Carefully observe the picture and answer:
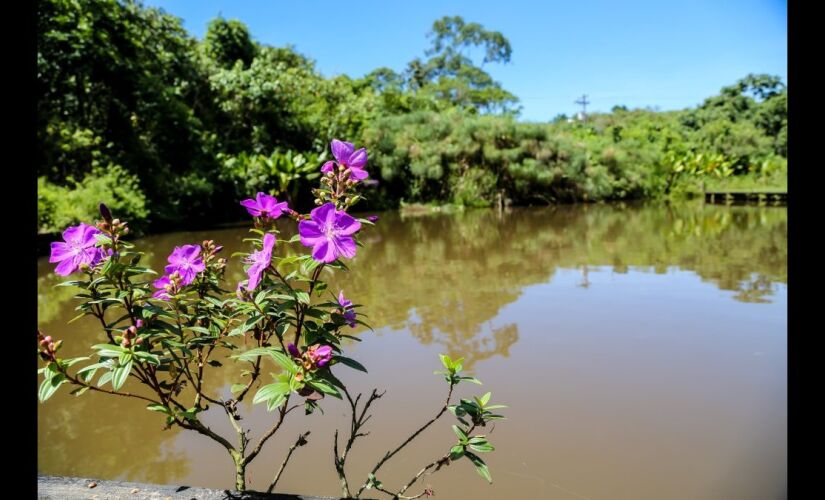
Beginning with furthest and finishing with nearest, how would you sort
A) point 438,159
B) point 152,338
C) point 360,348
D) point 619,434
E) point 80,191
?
point 438,159 < point 80,191 < point 360,348 < point 619,434 < point 152,338

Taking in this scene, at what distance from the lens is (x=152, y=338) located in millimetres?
1107

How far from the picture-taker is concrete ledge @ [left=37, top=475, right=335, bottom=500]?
3.21ft

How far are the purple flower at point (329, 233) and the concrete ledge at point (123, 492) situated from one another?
432mm

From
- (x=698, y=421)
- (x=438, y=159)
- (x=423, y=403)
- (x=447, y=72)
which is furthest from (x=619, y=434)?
(x=447, y=72)

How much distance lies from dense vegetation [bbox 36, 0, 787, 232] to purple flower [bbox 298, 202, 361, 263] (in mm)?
8812

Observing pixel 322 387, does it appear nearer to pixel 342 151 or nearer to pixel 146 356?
pixel 146 356

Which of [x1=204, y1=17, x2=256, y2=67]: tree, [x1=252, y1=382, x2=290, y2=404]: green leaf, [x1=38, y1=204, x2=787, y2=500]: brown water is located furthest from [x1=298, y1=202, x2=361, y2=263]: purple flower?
[x1=204, y1=17, x2=256, y2=67]: tree

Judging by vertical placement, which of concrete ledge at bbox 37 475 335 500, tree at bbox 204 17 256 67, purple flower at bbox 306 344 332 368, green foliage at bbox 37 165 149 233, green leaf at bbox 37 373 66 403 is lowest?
concrete ledge at bbox 37 475 335 500

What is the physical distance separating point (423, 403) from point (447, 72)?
31175 mm

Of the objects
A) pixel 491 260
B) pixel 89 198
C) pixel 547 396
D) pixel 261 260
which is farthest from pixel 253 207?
pixel 89 198

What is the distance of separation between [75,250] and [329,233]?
465 millimetres

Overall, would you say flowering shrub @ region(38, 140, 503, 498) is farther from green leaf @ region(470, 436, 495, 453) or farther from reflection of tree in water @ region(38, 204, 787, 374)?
reflection of tree in water @ region(38, 204, 787, 374)

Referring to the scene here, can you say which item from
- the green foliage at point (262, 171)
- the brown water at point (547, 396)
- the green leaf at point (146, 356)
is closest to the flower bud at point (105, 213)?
the green leaf at point (146, 356)
